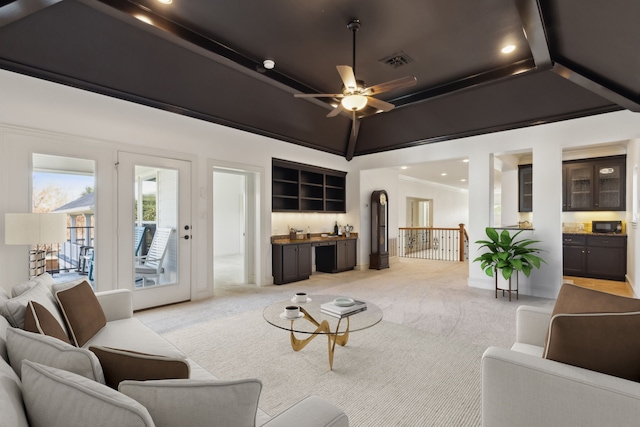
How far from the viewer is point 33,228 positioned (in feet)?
8.80

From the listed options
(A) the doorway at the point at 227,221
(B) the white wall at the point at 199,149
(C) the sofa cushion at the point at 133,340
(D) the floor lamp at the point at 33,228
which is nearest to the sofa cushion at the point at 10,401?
(C) the sofa cushion at the point at 133,340

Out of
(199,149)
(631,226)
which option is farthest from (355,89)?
(631,226)

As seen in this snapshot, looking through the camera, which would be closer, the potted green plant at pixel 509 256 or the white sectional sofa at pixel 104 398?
the white sectional sofa at pixel 104 398

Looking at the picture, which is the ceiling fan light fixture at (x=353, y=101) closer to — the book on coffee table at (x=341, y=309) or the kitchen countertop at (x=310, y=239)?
the book on coffee table at (x=341, y=309)

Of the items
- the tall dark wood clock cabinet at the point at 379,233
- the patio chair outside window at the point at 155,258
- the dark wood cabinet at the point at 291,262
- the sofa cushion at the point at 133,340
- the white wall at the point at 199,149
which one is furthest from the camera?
the tall dark wood clock cabinet at the point at 379,233

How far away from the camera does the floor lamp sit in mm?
2621

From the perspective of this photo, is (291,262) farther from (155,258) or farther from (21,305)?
(21,305)

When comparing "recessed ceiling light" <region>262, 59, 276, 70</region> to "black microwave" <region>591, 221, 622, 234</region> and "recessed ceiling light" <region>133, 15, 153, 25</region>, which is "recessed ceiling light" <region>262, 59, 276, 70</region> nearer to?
"recessed ceiling light" <region>133, 15, 153, 25</region>

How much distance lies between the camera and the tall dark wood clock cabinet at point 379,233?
7254 mm

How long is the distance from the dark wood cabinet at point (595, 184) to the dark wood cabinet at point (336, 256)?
464 cm

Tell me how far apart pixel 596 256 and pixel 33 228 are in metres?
8.43

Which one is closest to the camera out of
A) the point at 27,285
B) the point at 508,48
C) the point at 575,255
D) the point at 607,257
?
the point at 27,285

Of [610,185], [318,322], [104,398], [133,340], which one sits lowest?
[318,322]

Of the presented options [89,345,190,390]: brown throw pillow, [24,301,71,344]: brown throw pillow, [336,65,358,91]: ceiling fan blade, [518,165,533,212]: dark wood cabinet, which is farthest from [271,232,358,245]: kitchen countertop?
[89,345,190,390]: brown throw pillow
